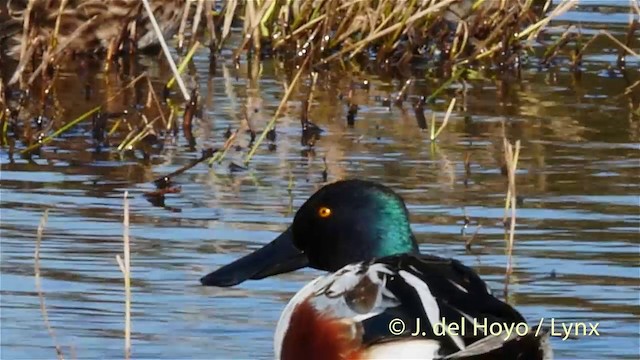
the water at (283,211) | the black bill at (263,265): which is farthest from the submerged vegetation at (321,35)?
the black bill at (263,265)

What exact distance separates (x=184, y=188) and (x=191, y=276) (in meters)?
1.25

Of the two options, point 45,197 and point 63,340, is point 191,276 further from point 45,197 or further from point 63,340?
point 45,197

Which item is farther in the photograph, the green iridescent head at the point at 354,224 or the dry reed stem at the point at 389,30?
the dry reed stem at the point at 389,30

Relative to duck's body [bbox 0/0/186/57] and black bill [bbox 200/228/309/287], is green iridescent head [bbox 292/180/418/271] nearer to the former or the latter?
black bill [bbox 200/228/309/287]

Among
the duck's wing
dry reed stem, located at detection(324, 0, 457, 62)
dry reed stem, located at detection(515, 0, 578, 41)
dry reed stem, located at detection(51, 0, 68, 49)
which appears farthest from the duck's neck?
dry reed stem, located at detection(515, 0, 578, 41)

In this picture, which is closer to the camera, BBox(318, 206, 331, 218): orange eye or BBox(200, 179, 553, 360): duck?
BBox(200, 179, 553, 360): duck

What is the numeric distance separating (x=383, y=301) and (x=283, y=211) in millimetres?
2485

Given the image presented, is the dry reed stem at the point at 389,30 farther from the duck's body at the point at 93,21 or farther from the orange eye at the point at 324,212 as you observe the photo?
the orange eye at the point at 324,212

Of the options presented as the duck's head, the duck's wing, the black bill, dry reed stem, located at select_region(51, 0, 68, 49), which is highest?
the duck's wing

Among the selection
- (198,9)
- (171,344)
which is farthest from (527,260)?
(198,9)

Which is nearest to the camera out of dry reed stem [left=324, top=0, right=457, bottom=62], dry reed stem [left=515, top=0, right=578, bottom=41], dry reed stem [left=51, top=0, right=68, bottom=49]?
dry reed stem [left=51, top=0, right=68, bottom=49]

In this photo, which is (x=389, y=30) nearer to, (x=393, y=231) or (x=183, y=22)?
(x=183, y=22)

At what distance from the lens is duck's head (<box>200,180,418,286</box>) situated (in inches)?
174

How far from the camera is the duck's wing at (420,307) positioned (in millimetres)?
3530
